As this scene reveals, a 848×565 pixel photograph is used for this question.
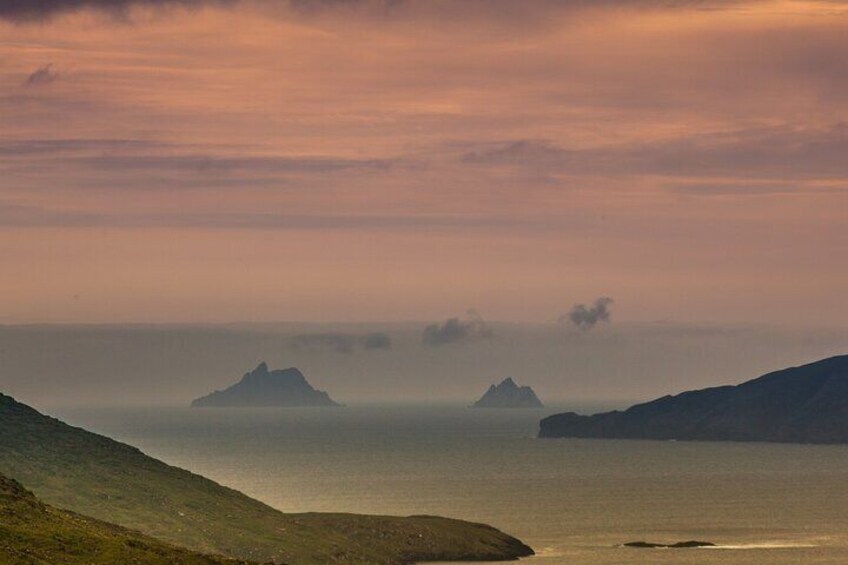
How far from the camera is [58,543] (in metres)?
138

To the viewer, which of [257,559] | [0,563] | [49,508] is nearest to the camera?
[0,563]

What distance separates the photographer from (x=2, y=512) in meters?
144

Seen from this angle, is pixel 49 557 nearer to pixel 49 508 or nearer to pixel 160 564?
pixel 160 564

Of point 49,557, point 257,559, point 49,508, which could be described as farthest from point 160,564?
point 257,559

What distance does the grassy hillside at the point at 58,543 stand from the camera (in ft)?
439

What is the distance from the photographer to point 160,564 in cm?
13850

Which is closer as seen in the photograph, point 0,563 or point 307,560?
point 0,563

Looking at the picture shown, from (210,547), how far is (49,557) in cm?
6214

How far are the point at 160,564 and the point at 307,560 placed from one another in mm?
61041

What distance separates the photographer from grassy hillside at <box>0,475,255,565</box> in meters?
134

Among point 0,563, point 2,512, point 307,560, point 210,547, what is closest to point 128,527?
point 210,547

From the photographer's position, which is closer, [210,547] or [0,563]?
[0,563]

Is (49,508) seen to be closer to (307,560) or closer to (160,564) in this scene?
→ (160,564)

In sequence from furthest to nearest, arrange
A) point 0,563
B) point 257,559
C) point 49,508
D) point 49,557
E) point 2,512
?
point 257,559
point 49,508
point 2,512
point 49,557
point 0,563
